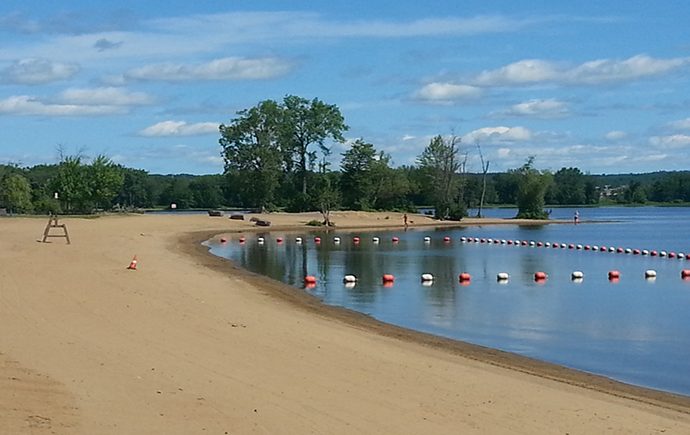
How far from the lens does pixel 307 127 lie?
90562 millimetres

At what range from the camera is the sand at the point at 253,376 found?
957 centimetres

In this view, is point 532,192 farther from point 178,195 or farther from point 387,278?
point 387,278

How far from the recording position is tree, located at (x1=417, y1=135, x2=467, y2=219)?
89.9 m

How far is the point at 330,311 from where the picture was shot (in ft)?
72.7

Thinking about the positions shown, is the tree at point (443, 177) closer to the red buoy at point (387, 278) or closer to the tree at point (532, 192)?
the tree at point (532, 192)

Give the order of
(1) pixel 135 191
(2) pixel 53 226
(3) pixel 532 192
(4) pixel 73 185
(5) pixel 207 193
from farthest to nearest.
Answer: (5) pixel 207 193, (1) pixel 135 191, (3) pixel 532 192, (4) pixel 73 185, (2) pixel 53 226

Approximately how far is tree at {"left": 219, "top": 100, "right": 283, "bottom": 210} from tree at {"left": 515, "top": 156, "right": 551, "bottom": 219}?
27.1 metres

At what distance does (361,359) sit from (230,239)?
4197 cm

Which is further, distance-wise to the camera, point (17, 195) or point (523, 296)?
point (17, 195)

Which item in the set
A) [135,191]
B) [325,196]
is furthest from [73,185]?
[135,191]

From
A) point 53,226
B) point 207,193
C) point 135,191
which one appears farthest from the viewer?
point 207,193

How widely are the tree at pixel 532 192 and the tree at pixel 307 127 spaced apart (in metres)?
20.7

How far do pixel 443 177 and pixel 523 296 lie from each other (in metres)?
68.0

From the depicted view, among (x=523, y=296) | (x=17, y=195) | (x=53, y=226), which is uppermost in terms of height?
(x=17, y=195)
